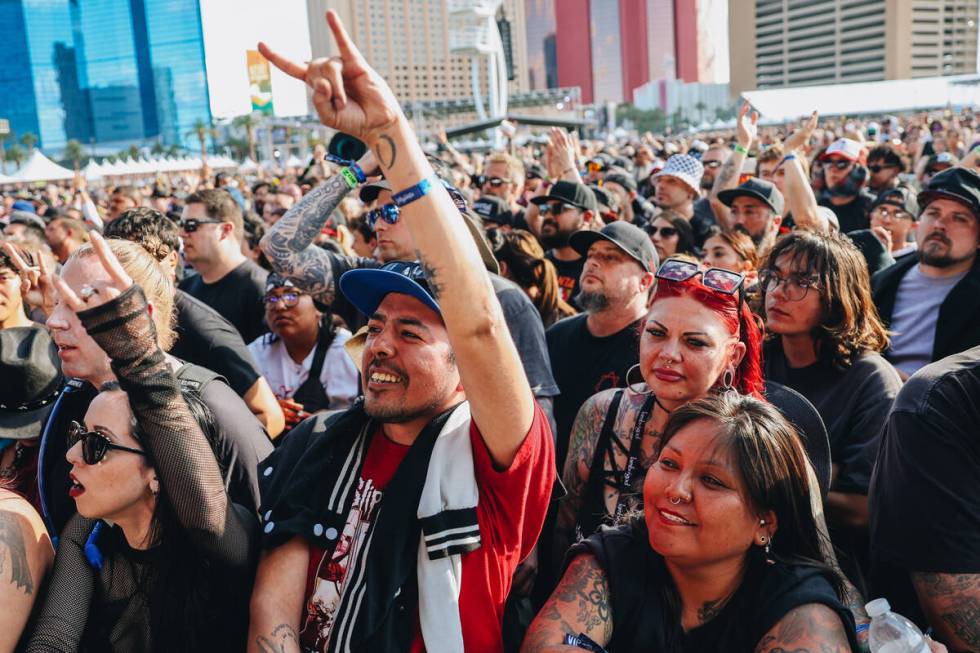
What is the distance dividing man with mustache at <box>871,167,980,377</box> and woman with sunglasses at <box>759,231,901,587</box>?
80cm

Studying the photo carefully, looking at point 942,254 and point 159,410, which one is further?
point 942,254

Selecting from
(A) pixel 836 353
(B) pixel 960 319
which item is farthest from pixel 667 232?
(A) pixel 836 353

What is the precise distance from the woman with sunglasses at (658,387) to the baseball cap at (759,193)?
10.3 feet

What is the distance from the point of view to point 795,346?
3361mm

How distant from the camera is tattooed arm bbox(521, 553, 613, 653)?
1954mm

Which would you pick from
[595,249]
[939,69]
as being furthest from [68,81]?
[595,249]

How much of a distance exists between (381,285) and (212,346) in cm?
169

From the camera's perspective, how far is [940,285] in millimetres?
4137

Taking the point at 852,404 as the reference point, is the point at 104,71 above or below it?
above

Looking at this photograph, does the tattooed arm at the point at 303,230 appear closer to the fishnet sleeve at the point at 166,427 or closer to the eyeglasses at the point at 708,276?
the eyeglasses at the point at 708,276

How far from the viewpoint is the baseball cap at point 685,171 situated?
7434mm

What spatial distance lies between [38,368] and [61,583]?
1.57 meters

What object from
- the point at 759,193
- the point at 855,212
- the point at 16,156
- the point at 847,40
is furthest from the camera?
the point at 847,40

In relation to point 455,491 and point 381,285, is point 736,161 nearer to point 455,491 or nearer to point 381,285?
point 381,285
